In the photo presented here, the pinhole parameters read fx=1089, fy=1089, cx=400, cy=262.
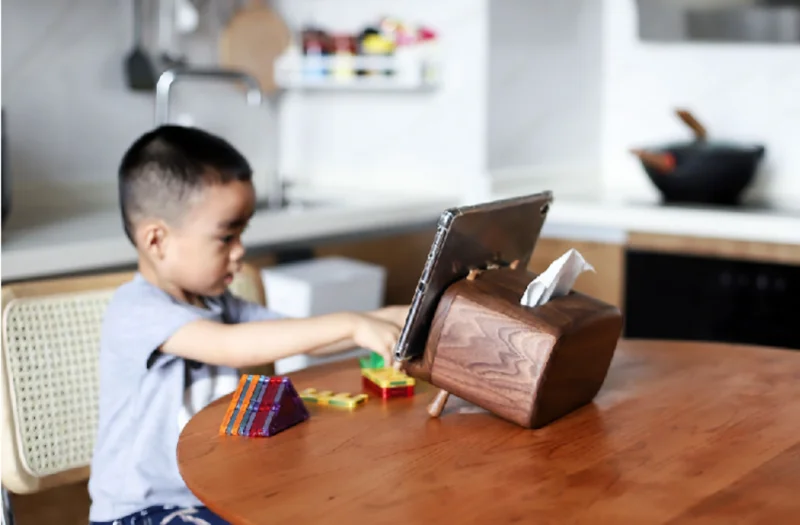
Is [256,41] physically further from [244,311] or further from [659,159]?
[244,311]

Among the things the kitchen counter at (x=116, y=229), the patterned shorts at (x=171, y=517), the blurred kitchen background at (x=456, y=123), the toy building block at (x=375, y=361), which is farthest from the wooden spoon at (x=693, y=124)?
the patterned shorts at (x=171, y=517)

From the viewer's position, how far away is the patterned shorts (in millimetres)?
1513

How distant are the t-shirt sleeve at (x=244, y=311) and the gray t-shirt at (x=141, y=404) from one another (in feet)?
0.55

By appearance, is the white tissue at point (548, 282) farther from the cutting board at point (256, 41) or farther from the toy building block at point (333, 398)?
the cutting board at point (256, 41)

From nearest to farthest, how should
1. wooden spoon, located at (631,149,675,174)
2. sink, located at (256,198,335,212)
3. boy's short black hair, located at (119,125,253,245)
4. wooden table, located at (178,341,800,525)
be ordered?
1. wooden table, located at (178,341,800,525)
2. boy's short black hair, located at (119,125,253,245)
3. wooden spoon, located at (631,149,675,174)
4. sink, located at (256,198,335,212)

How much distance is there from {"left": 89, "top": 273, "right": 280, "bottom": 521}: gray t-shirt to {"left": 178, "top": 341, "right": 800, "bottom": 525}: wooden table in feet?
0.61

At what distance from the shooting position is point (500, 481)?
1152 mm

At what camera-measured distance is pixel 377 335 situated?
1500 millimetres

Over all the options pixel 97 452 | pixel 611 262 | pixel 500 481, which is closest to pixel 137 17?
pixel 611 262

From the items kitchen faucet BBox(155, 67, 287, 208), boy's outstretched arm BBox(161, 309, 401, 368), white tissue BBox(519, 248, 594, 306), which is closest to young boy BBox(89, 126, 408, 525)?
boy's outstretched arm BBox(161, 309, 401, 368)

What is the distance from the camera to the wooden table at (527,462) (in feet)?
3.52

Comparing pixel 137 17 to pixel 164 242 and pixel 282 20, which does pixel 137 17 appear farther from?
pixel 164 242

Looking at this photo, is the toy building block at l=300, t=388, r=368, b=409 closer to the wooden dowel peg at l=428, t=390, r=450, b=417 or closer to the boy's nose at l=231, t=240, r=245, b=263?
the wooden dowel peg at l=428, t=390, r=450, b=417

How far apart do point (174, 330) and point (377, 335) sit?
0.97 ft
